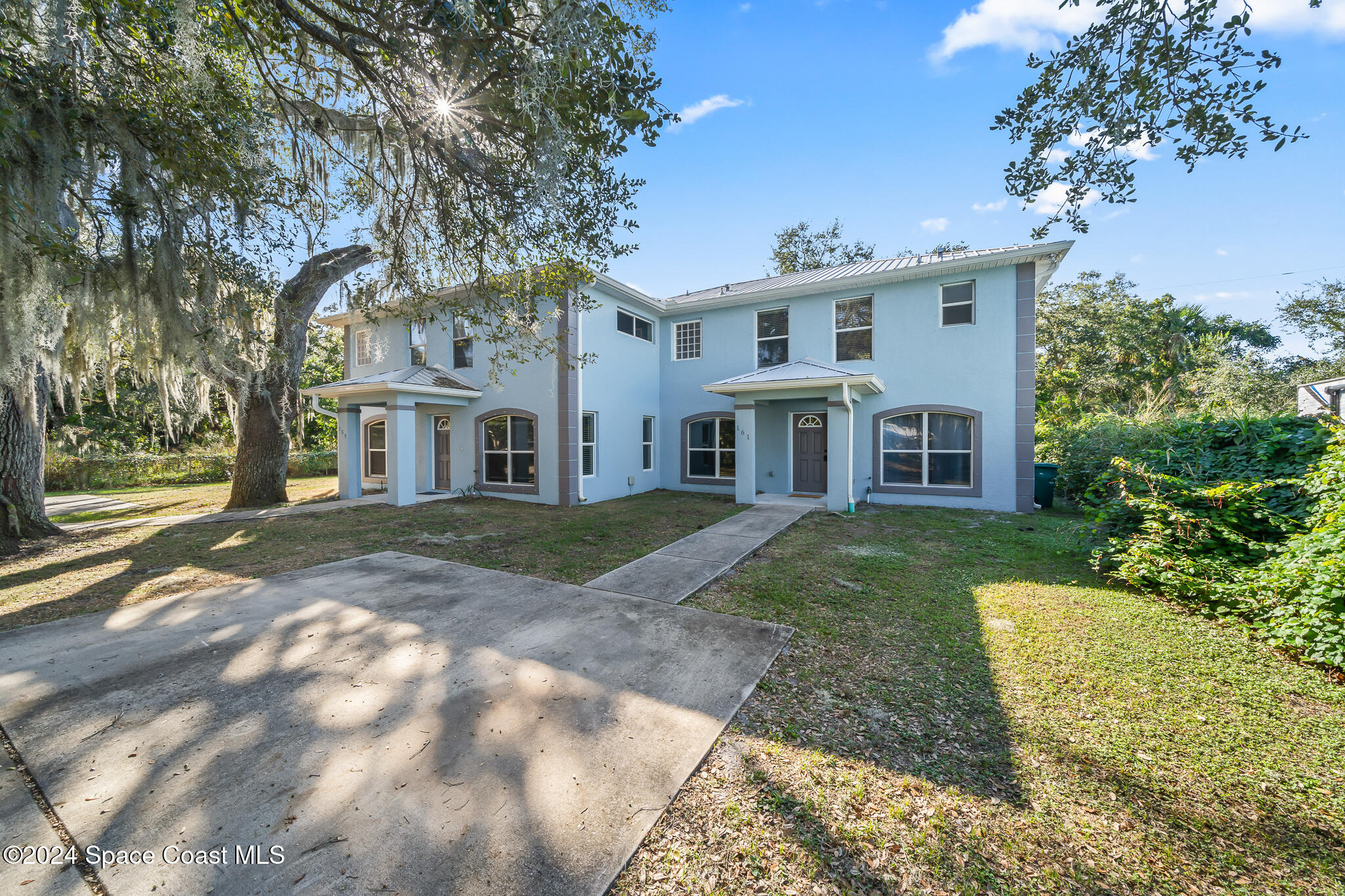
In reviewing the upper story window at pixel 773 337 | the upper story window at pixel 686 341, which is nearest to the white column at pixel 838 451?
the upper story window at pixel 773 337

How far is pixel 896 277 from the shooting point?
10844 mm

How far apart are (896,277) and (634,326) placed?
6.40 meters

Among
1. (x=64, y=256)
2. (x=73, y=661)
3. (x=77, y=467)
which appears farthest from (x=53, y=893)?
(x=77, y=467)

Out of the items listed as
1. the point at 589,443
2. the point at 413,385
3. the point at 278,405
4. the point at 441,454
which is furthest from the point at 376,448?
the point at 589,443

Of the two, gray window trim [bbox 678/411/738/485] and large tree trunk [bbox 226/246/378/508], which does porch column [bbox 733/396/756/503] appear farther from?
large tree trunk [bbox 226/246/378/508]

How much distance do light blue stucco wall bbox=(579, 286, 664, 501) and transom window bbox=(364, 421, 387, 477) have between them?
24.3 ft

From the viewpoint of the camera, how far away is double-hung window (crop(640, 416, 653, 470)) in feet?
44.4

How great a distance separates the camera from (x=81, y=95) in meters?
4.32

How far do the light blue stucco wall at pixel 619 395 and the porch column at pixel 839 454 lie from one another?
4887mm

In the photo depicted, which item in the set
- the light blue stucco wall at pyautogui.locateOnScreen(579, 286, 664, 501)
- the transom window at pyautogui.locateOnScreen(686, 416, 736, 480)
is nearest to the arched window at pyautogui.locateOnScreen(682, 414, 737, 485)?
the transom window at pyautogui.locateOnScreen(686, 416, 736, 480)

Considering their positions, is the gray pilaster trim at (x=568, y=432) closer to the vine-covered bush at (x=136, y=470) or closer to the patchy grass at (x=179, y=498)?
the patchy grass at (x=179, y=498)

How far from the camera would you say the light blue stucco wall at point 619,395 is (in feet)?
37.4

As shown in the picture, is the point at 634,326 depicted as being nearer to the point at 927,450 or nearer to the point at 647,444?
the point at 647,444

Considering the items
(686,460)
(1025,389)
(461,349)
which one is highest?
(461,349)
